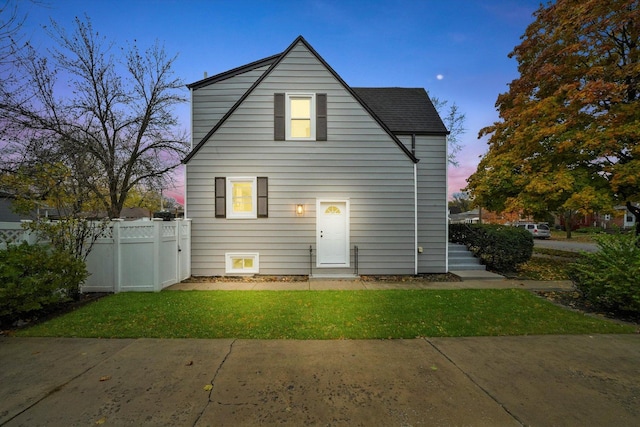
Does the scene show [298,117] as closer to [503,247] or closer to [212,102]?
[212,102]

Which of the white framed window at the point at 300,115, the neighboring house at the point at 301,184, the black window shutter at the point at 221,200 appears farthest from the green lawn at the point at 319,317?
the white framed window at the point at 300,115

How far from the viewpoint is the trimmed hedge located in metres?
8.80

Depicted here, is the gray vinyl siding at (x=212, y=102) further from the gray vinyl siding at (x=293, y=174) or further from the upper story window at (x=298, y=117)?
the upper story window at (x=298, y=117)

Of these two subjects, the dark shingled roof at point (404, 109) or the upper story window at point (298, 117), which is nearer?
the upper story window at point (298, 117)

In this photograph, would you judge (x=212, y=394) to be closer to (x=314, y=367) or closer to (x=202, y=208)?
(x=314, y=367)

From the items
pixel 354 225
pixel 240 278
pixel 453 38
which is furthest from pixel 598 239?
pixel 453 38

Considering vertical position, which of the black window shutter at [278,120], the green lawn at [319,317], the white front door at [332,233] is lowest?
the green lawn at [319,317]

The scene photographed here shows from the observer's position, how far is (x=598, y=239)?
5.83 metres

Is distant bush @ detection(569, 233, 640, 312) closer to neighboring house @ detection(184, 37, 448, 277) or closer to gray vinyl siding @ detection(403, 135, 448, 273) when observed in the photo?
gray vinyl siding @ detection(403, 135, 448, 273)

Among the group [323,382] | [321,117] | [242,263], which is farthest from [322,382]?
[321,117]

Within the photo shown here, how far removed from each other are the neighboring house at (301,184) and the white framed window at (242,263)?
3 cm

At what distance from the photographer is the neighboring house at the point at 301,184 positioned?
334 inches

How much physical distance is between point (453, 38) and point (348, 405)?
48.9 ft

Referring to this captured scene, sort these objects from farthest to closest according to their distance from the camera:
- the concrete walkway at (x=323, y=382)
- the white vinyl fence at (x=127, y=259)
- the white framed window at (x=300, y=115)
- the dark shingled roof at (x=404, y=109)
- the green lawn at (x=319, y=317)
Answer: the dark shingled roof at (x=404, y=109) → the white framed window at (x=300, y=115) → the white vinyl fence at (x=127, y=259) → the green lawn at (x=319, y=317) → the concrete walkway at (x=323, y=382)
